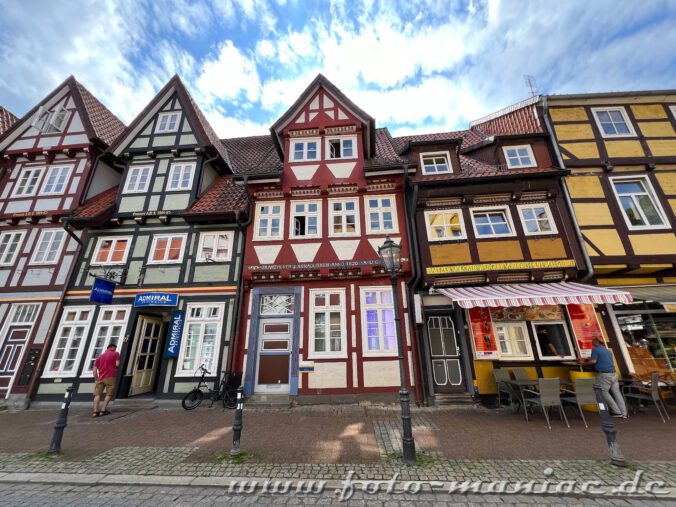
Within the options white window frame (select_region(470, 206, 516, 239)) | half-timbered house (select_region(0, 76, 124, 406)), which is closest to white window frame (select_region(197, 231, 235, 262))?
half-timbered house (select_region(0, 76, 124, 406))

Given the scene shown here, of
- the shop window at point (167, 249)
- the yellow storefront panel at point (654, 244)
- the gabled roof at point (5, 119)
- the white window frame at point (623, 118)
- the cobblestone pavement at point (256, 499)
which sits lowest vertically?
the cobblestone pavement at point (256, 499)

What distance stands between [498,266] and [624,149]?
767cm

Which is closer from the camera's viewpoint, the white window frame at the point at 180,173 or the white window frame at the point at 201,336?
the white window frame at the point at 201,336

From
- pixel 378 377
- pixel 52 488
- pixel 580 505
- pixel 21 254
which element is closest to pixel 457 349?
pixel 378 377

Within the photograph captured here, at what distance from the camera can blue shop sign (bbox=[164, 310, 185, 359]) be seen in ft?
32.4

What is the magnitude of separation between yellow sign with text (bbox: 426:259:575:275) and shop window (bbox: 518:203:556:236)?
3.91 ft

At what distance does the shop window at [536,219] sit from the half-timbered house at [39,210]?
18.2m

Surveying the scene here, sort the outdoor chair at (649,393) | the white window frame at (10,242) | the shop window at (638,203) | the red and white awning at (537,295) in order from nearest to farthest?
the outdoor chair at (649,393) → the red and white awning at (537,295) → the shop window at (638,203) → the white window frame at (10,242)

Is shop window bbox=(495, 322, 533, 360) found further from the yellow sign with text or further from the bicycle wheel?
the bicycle wheel

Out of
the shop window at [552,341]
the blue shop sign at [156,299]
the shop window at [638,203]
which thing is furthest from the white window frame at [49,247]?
the shop window at [638,203]

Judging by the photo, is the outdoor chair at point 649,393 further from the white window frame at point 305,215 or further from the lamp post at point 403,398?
the white window frame at point 305,215

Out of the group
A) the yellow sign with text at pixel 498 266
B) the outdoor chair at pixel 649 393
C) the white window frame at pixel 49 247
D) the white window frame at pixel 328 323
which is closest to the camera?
the outdoor chair at pixel 649 393

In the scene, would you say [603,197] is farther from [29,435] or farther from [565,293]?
[29,435]

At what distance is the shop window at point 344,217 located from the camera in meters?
10.9
